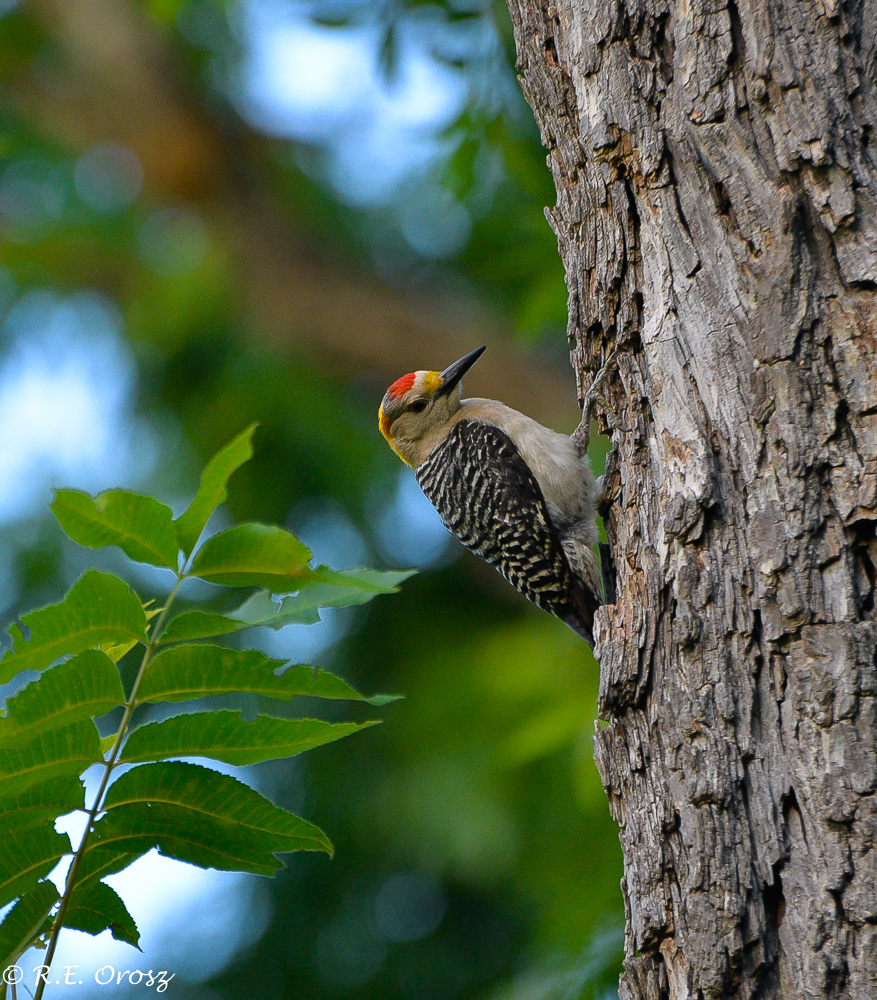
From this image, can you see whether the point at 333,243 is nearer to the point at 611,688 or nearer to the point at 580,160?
the point at 580,160

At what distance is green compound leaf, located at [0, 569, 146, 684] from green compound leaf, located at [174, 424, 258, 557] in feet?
0.50

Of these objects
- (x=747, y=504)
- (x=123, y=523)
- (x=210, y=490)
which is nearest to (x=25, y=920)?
(x=123, y=523)

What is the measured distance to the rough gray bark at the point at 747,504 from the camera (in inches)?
81.0

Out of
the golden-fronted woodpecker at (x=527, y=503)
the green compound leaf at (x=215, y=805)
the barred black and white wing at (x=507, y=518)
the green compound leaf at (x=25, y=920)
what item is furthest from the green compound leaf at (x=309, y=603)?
the barred black and white wing at (x=507, y=518)

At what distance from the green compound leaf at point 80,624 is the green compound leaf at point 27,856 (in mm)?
445

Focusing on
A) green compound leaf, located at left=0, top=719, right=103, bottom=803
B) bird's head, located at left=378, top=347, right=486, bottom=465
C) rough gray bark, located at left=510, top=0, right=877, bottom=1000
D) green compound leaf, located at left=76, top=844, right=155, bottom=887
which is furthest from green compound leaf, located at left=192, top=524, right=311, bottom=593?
bird's head, located at left=378, top=347, right=486, bottom=465

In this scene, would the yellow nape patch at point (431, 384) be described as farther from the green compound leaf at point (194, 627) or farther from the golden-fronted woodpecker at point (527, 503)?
the green compound leaf at point (194, 627)

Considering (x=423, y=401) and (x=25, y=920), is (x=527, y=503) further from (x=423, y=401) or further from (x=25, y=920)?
(x=25, y=920)

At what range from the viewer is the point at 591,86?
105 inches

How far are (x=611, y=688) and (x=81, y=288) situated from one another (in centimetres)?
939

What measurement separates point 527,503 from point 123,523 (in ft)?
8.77

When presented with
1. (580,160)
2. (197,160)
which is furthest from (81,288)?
(580,160)

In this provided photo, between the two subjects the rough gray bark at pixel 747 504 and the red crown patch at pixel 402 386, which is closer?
the rough gray bark at pixel 747 504

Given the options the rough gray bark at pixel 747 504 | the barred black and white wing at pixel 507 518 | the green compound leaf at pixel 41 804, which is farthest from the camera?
the barred black and white wing at pixel 507 518
